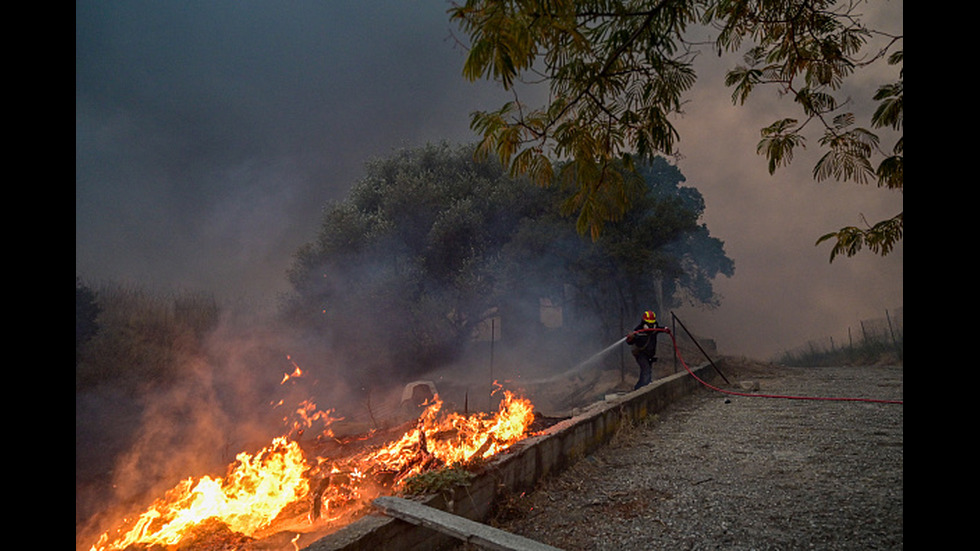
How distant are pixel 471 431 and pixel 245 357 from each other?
1186 centimetres

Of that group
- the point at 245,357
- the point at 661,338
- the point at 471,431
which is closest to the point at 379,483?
the point at 471,431

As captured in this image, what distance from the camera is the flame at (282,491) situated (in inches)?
170

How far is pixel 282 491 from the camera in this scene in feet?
16.5

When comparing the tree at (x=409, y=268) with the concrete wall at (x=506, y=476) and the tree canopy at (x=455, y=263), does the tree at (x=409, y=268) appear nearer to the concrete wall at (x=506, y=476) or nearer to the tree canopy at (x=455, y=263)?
the tree canopy at (x=455, y=263)

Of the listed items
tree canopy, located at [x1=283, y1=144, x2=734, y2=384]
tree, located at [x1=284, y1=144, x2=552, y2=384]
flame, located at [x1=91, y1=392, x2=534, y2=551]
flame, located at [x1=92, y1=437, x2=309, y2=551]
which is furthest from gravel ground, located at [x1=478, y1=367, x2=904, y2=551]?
tree, located at [x1=284, y1=144, x2=552, y2=384]

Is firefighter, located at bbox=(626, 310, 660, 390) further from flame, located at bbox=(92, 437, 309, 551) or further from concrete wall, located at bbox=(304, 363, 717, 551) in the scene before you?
flame, located at bbox=(92, 437, 309, 551)

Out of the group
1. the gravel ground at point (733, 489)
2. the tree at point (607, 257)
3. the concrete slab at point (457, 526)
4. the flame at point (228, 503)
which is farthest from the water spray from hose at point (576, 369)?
the concrete slab at point (457, 526)

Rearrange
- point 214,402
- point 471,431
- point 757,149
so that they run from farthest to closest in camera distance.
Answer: point 214,402
point 471,431
point 757,149

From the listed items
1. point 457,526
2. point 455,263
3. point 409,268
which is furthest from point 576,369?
point 457,526

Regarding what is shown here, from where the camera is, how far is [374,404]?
15.7m
